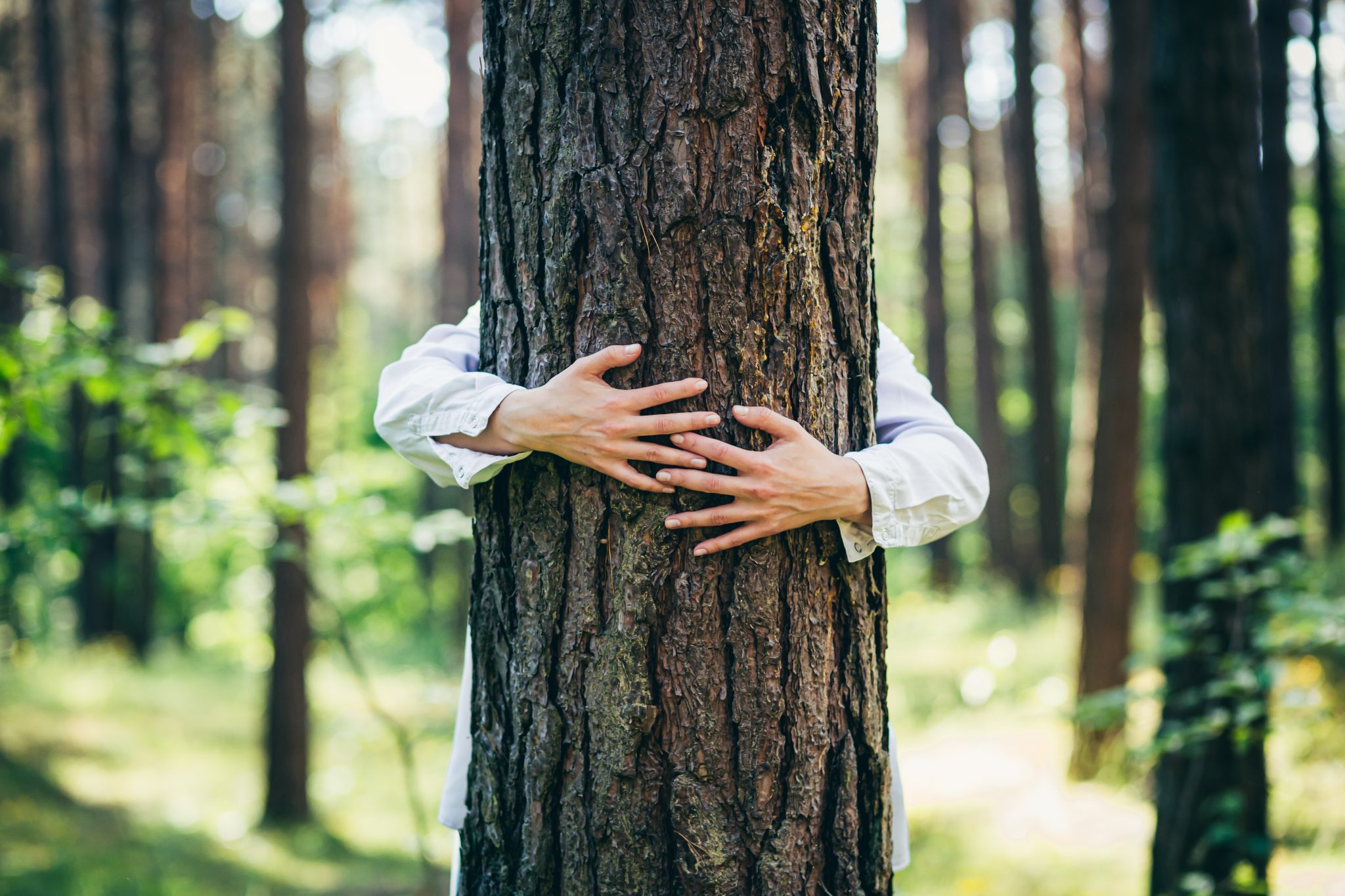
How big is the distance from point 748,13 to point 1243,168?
12.3 ft

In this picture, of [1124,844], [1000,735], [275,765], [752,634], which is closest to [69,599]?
[275,765]

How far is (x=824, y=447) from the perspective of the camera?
175cm

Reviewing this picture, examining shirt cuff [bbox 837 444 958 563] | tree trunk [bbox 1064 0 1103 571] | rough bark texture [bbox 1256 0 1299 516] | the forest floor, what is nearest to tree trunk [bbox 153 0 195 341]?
the forest floor

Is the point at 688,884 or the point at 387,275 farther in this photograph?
the point at 387,275

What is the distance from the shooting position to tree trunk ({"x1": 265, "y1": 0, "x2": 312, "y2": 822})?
789 cm

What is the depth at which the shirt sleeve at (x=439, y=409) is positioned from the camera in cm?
180

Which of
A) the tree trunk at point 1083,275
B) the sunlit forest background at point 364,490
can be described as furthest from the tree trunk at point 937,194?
the tree trunk at point 1083,275

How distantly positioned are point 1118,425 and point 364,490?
17.2 feet

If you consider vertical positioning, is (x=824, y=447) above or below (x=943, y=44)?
below

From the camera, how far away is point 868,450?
5.96ft

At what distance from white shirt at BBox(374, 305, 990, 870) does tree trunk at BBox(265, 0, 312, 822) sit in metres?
6.26

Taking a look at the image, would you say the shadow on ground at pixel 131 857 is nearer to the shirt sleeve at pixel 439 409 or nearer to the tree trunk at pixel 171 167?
the shirt sleeve at pixel 439 409

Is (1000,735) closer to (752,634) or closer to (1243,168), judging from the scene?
(1243,168)

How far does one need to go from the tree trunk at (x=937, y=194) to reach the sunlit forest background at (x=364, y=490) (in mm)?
72
